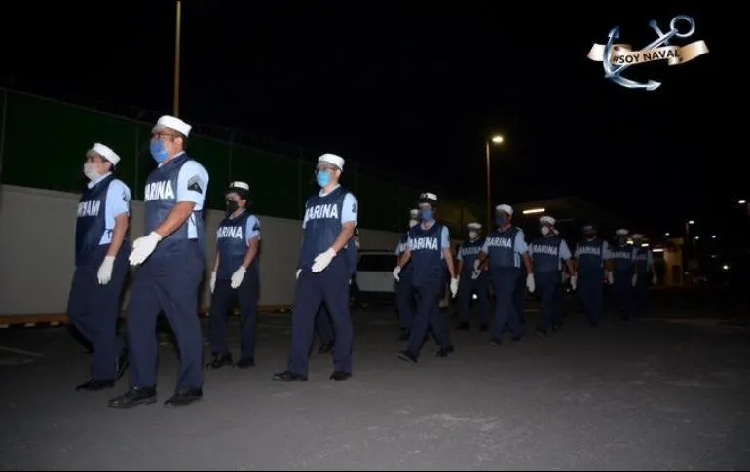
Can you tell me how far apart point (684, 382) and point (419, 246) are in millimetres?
3270

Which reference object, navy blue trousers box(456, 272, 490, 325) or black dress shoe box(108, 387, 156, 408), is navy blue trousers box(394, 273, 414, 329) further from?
black dress shoe box(108, 387, 156, 408)

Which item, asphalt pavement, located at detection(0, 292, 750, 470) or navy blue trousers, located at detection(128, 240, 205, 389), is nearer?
asphalt pavement, located at detection(0, 292, 750, 470)

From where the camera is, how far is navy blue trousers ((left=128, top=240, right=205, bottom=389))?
4.67 meters

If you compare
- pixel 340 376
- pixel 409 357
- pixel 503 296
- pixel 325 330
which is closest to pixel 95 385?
pixel 340 376

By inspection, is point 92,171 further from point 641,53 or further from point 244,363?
point 641,53

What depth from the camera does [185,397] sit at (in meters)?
4.71

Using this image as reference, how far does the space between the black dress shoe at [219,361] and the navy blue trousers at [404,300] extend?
3.83 metres

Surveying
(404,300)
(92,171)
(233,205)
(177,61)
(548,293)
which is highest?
(177,61)

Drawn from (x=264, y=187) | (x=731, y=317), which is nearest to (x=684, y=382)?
(x=731, y=317)

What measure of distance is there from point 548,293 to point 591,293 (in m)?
2.16

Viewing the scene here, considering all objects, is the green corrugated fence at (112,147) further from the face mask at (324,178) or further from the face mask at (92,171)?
the face mask at (324,178)

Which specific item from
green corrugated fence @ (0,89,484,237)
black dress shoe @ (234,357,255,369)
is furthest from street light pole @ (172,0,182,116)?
black dress shoe @ (234,357,255,369)

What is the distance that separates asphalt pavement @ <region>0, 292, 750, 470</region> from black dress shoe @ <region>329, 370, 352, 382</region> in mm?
123

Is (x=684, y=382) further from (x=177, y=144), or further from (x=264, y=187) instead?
(x=264, y=187)
